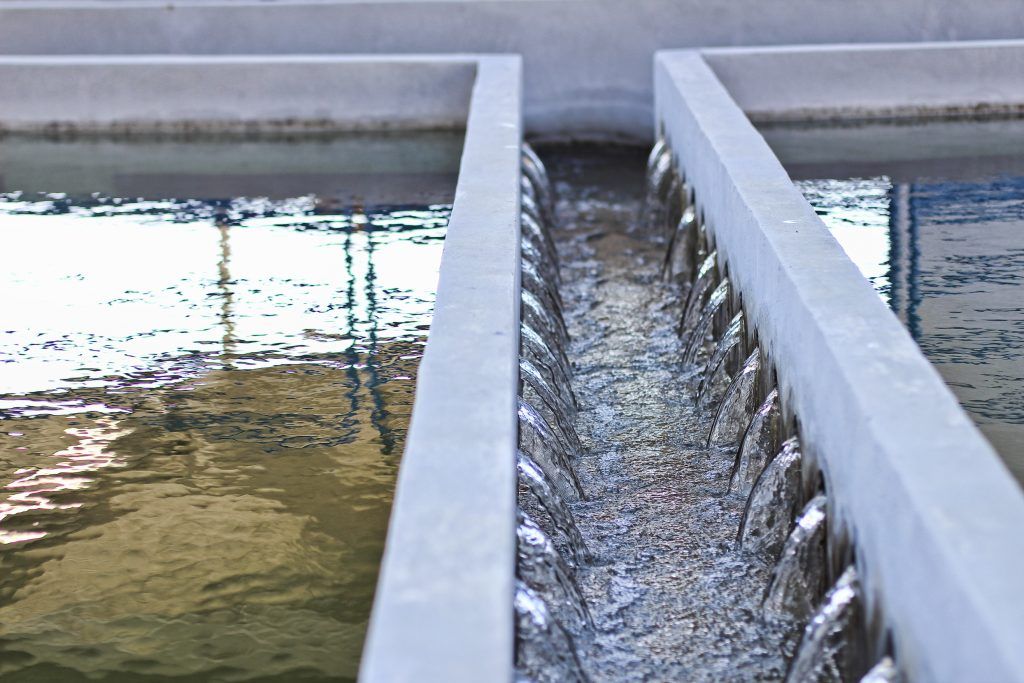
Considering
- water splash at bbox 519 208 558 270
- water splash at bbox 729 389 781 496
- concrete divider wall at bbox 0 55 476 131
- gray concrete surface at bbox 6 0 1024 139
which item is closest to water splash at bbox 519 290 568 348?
water splash at bbox 519 208 558 270

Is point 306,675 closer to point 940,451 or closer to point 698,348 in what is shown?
point 940,451

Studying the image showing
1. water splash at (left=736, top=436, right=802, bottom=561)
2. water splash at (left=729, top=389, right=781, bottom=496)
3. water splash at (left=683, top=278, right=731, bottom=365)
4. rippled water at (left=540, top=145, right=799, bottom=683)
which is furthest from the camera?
water splash at (left=683, top=278, right=731, bottom=365)

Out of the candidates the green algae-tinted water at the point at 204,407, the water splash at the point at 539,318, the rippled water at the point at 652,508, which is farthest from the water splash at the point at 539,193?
the water splash at the point at 539,318

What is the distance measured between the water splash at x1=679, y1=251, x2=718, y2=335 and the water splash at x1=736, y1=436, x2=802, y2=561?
2087mm

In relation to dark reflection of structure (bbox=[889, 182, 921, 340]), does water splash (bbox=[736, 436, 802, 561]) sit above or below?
below

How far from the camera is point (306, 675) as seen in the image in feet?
11.0

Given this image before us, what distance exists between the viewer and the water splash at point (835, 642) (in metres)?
3.07

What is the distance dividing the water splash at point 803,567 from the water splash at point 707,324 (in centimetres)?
207

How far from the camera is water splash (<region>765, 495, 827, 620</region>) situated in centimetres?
353

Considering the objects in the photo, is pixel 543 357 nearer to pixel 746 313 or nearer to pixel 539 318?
pixel 539 318

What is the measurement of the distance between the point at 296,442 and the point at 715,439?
58.0 inches

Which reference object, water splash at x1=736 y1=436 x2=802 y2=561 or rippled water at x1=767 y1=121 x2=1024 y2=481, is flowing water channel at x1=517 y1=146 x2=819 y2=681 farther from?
rippled water at x1=767 y1=121 x2=1024 y2=481

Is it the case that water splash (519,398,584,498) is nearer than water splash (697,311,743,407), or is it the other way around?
water splash (519,398,584,498)

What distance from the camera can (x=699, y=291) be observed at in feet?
20.1
